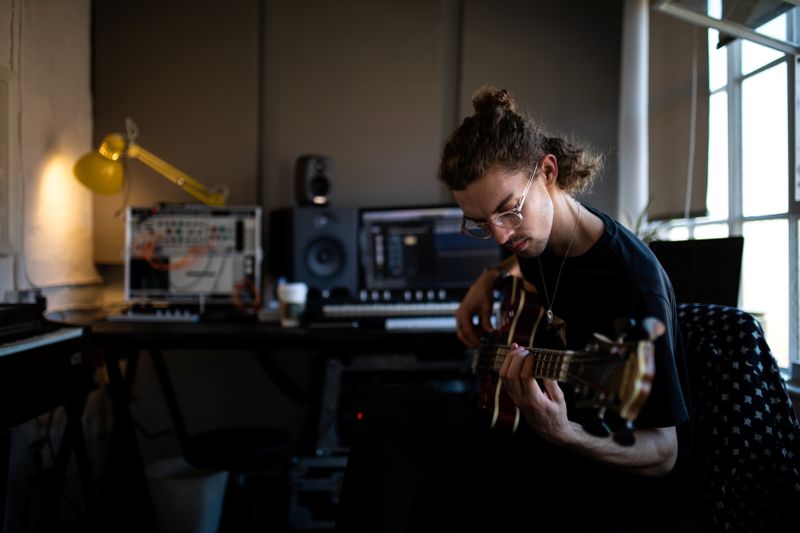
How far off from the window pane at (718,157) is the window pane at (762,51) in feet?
0.41

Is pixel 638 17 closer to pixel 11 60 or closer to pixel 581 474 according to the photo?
pixel 581 474

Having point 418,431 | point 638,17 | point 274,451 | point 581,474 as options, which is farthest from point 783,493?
point 638,17

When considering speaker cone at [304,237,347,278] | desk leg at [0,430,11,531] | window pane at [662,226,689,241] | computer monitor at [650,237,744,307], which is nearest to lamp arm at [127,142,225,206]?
speaker cone at [304,237,347,278]

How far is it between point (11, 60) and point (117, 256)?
0.95 meters

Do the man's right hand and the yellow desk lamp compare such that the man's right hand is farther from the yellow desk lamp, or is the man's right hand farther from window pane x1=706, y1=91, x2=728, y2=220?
the yellow desk lamp

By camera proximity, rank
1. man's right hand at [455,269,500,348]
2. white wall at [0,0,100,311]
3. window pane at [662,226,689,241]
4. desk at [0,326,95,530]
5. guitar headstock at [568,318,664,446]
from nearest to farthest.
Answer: guitar headstock at [568,318,664,446]
desk at [0,326,95,530]
man's right hand at [455,269,500,348]
white wall at [0,0,100,311]
window pane at [662,226,689,241]

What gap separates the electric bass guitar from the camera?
0.83 metres

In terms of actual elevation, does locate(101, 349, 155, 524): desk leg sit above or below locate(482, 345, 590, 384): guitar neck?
below

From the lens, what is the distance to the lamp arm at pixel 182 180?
2.53 m

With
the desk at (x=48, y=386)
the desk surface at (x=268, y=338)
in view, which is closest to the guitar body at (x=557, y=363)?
the desk surface at (x=268, y=338)

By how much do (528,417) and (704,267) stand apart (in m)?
0.85

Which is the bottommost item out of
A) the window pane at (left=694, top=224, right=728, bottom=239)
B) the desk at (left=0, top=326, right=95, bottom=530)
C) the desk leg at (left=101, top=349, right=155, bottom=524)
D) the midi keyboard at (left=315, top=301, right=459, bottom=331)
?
the desk leg at (left=101, top=349, right=155, bottom=524)

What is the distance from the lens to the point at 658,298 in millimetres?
1069

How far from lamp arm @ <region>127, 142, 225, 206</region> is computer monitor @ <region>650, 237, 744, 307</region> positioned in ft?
6.00
